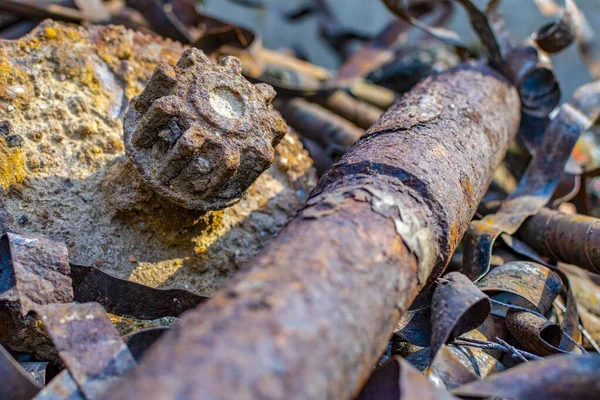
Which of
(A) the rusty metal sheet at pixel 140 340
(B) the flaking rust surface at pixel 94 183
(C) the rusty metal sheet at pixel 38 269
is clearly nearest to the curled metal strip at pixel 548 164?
(B) the flaking rust surface at pixel 94 183

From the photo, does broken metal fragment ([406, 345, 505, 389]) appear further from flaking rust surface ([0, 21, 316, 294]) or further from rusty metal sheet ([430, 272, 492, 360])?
flaking rust surface ([0, 21, 316, 294])

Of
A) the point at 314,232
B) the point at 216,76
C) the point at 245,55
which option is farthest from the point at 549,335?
the point at 245,55

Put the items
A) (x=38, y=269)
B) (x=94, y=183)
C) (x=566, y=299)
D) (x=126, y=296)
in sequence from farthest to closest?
(x=566, y=299)
(x=94, y=183)
(x=126, y=296)
(x=38, y=269)

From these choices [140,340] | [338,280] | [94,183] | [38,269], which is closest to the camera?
[338,280]

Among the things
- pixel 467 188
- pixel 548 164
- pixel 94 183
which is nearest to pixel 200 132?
pixel 94 183

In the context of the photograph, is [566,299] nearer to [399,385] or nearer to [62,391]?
[399,385]

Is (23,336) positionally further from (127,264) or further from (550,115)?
(550,115)
